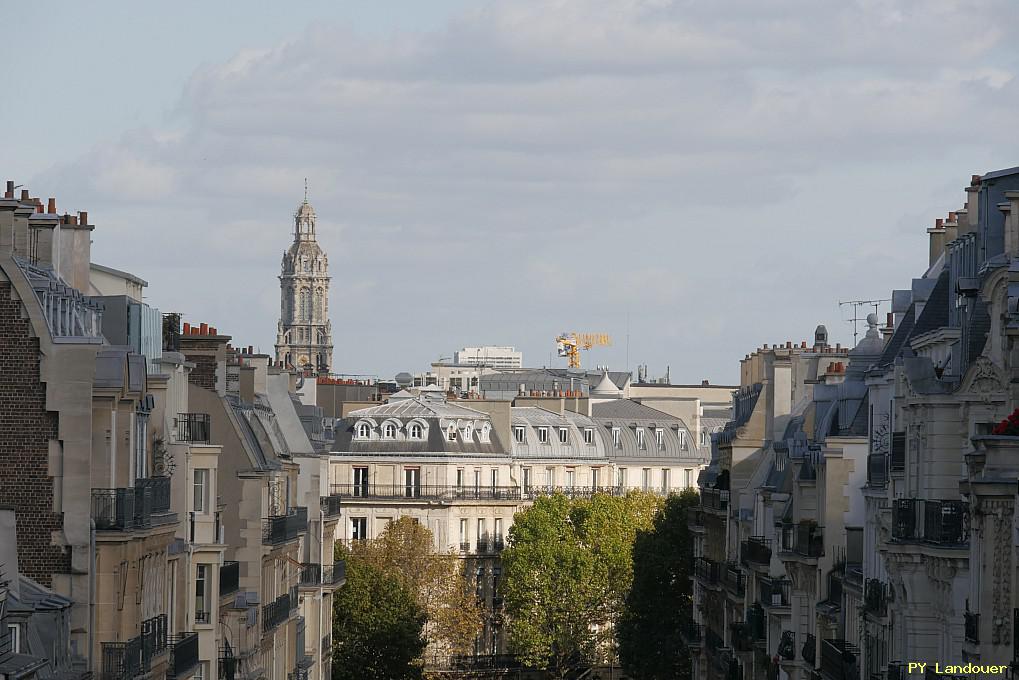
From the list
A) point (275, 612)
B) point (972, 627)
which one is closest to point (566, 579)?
point (275, 612)

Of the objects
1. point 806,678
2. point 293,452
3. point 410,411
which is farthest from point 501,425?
point 806,678

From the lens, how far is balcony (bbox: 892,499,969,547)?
40344 millimetres

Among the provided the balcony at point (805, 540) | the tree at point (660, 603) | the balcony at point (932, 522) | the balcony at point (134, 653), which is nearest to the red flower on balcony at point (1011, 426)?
the balcony at point (932, 522)

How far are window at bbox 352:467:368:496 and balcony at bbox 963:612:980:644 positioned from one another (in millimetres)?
85982

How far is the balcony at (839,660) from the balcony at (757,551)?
8.66 meters

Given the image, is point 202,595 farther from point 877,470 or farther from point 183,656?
point 877,470

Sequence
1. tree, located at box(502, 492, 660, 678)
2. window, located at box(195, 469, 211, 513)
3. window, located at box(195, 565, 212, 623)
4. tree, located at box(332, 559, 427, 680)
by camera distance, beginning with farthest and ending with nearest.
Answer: tree, located at box(502, 492, 660, 678)
tree, located at box(332, 559, 427, 680)
window, located at box(195, 469, 211, 513)
window, located at box(195, 565, 212, 623)

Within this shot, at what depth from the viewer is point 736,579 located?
7412 cm

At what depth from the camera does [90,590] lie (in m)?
41.5

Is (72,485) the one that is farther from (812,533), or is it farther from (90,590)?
(812,533)

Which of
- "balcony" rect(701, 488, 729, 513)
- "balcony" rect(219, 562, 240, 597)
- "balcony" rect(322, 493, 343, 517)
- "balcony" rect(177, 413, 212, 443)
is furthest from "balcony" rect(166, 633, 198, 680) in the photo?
"balcony" rect(701, 488, 729, 513)

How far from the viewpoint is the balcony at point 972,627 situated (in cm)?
3650

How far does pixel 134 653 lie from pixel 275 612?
20.3 meters

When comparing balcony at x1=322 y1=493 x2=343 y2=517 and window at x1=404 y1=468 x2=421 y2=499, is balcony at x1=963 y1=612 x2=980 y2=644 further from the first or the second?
window at x1=404 y1=468 x2=421 y2=499
